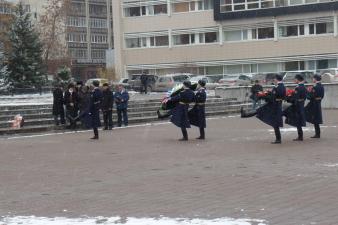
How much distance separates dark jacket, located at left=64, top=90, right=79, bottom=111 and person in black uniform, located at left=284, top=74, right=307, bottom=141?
31.1 ft

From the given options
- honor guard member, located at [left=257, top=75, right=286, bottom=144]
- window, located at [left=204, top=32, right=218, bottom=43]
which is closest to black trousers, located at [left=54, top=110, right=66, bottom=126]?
honor guard member, located at [left=257, top=75, right=286, bottom=144]

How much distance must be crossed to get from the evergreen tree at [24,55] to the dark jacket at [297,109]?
1303 inches

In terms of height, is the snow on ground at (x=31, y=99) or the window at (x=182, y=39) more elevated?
the window at (x=182, y=39)

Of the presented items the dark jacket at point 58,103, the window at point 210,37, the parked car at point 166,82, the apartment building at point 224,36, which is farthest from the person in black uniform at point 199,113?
the window at point 210,37

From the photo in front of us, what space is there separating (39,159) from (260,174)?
5.43 m

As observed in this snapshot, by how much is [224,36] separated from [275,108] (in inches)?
2086

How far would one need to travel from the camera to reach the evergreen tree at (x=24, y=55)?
48.8m

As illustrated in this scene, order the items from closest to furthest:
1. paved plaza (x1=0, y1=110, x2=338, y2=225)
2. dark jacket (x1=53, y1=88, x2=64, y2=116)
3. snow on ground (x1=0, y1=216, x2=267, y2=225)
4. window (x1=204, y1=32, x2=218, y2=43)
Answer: snow on ground (x1=0, y1=216, x2=267, y2=225) < paved plaza (x1=0, y1=110, x2=338, y2=225) < dark jacket (x1=53, y1=88, x2=64, y2=116) < window (x1=204, y1=32, x2=218, y2=43)

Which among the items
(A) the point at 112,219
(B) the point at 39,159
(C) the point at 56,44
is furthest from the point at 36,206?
(C) the point at 56,44

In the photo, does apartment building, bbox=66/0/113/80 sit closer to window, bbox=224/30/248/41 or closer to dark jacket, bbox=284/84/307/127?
window, bbox=224/30/248/41

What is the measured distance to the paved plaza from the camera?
27.1 ft

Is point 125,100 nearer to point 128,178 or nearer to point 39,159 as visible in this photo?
point 39,159

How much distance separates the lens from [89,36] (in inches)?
4409

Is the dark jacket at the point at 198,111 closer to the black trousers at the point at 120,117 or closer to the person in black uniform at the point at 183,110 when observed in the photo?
the person in black uniform at the point at 183,110
